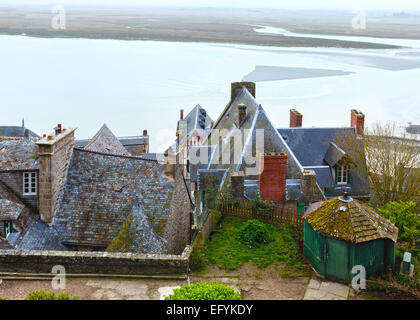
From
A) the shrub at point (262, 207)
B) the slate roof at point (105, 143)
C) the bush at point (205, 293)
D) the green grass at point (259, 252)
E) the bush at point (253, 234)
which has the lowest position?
the green grass at point (259, 252)

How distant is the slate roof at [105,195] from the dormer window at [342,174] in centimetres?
1422

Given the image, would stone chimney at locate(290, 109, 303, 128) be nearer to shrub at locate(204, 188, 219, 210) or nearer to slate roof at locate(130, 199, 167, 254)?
shrub at locate(204, 188, 219, 210)

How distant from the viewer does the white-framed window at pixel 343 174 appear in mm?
31656

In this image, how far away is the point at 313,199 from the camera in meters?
23.8

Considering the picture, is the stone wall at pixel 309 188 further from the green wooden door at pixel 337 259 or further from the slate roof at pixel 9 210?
the slate roof at pixel 9 210

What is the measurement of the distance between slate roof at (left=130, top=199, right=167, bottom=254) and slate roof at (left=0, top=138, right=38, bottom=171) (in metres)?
4.20

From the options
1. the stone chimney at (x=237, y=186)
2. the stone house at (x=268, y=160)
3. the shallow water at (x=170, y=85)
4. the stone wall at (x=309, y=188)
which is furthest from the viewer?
the shallow water at (x=170, y=85)

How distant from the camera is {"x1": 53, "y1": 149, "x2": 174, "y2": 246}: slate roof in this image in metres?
19.6

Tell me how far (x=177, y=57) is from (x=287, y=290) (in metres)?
112

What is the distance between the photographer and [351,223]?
602 inches

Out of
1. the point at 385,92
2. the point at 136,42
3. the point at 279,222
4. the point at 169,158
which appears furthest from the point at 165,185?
the point at 136,42

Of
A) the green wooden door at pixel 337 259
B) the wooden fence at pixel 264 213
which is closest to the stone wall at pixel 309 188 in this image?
the wooden fence at pixel 264 213

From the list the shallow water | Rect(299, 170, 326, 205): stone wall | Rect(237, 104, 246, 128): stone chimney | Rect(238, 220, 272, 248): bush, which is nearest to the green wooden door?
Rect(238, 220, 272, 248): bush
